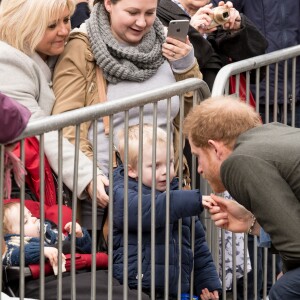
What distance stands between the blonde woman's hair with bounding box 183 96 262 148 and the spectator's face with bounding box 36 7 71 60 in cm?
127

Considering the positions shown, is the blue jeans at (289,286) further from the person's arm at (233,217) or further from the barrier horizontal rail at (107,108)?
the barrier horizontal rail at (107,108)

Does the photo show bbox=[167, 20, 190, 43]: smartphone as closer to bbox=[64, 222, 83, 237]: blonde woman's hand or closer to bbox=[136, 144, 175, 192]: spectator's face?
bbox=[136, 144, 175, 192]: spectator's face

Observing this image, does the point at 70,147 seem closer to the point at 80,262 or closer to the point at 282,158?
the point at 80,262

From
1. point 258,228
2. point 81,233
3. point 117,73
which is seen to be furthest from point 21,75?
point 258,228

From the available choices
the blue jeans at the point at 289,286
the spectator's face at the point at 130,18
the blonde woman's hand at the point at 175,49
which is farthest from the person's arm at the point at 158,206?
the spectator's face at the point at 130,18

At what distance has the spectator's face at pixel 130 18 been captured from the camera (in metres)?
7.17

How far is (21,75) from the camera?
22.2ft

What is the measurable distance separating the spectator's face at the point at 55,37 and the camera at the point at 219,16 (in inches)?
45.9

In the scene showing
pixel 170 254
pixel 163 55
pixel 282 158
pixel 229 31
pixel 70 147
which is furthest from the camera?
pixel 229 31

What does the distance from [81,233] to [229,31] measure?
2218 mm

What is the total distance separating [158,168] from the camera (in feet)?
21.5

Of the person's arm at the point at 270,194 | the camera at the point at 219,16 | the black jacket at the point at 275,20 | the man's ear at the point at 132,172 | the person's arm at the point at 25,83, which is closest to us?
the person's arm at the point at 270,194

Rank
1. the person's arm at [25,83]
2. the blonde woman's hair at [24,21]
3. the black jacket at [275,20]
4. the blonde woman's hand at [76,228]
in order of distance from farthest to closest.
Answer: the black jacket at [275,20] < the blonde woman's hair at [24,21] < the person's arm at [25,83] < the blonde woman's hand at [76,228]

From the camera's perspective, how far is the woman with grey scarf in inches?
275
